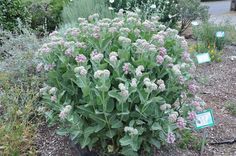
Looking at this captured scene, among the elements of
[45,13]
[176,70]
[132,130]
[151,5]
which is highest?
[176,70]

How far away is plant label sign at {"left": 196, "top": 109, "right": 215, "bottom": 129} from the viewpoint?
241 cm

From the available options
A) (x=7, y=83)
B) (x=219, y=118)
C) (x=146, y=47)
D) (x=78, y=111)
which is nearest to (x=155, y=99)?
(x=146, y=47)

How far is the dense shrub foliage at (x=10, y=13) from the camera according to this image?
538 cm

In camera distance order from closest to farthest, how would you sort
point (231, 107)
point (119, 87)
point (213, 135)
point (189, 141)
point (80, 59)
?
point (119, 87)
point (80, 59)
point (189, 141)
point (213, 135)
point (231, 107)

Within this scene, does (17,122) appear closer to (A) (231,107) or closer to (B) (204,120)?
(B) (204,120)

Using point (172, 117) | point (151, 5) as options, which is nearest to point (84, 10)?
point (151, 5)

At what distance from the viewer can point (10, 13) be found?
5.46 meters

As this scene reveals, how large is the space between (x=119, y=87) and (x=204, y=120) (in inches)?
32.2

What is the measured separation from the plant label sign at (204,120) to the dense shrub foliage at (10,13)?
3754 millimetres

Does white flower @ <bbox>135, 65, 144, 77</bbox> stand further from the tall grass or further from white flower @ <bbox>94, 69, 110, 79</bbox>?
the tall grass

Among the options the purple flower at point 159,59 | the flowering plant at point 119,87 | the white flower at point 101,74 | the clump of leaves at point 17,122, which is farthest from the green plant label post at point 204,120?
the clump of leaves at point 17,122

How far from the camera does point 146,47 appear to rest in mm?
2176

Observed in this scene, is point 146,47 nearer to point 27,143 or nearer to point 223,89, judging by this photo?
point 27,143

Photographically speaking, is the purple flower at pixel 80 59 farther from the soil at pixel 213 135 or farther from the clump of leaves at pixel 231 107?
the clump of leaves at pixel 231 107
